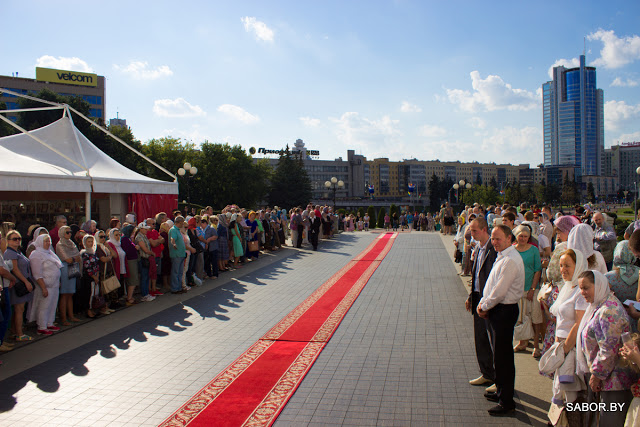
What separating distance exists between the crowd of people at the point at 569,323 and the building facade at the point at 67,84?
81294 millimetres

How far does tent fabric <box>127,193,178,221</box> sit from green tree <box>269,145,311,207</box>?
46886mm

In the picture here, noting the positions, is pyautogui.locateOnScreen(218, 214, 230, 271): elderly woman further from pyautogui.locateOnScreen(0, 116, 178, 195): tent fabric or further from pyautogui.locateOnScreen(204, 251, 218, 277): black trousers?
pyautogui.locateOnScreen(0, 116, 178, 195): tent fabric

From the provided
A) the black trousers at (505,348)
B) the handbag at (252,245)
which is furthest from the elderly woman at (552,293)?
the handbag at (252,245)

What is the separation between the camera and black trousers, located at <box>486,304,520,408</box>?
4.74 meters

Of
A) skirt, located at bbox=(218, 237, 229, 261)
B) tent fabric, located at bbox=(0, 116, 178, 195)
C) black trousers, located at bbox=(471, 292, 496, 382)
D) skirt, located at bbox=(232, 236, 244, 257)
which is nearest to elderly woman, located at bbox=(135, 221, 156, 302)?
tent fabric, located at bbox=(0, 116, 178, 195)

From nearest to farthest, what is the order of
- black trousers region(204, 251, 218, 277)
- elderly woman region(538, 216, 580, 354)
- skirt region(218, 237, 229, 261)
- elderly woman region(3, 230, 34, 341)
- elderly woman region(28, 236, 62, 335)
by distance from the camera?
elderly woman region(538, 216, 580, 354) → elderly woman region(3, 230, 34, 341) → elderly woman region(28, 236, 62, 335) → black trousers region(204, 251, 218, 277) → skirt region(218, 237, 229, 261)

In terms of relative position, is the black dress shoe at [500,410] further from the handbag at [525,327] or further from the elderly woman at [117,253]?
the elderly woman at [117,253]

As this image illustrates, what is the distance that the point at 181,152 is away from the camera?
5231 cm

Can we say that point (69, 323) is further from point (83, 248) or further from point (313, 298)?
point (313, 298)

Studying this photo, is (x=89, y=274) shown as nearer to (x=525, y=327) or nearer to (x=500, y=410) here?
(x=500, y=410)

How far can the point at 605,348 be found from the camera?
3625 millimetres

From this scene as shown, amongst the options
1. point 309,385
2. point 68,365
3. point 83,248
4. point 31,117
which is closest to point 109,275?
point 83,248

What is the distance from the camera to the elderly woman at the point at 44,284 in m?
7.85

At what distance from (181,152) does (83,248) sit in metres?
44.6
